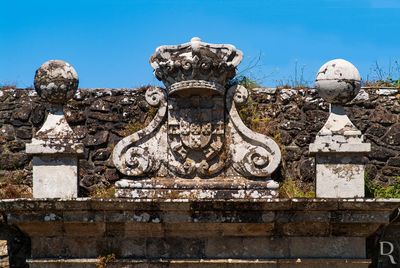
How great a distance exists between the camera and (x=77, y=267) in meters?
12.3

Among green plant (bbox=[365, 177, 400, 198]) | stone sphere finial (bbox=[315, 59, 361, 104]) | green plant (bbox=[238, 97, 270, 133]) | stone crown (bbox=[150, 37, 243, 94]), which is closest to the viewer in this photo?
stone sphere finial (bbox=[315, 59, 361, 104])

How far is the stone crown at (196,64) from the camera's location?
39.8 feet

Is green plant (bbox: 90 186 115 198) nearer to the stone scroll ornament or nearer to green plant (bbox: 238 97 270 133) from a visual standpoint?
the stone scroll ornament

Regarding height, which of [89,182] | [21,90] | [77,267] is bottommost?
[77,267]

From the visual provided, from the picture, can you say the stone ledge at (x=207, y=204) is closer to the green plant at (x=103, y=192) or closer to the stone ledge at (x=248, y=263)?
the stone ledge at (x=248, y=263)

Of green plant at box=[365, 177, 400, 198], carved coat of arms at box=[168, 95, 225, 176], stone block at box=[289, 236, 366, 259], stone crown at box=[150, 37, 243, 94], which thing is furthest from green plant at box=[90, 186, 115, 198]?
green plant at box=[365, 177, 400, 198]

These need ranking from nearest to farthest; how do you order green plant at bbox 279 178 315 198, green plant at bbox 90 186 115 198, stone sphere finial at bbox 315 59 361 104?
stone sphere finial at bbox 315 59 361 104 < green plant at bbox 279 178 315 198 < green plant at bbox 90 186 115 198

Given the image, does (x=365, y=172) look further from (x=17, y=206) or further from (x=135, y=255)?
(x=17, y=206)

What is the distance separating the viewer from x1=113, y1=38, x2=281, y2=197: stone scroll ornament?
12.2 meters

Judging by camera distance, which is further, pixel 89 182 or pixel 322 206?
→ pixel 89 182

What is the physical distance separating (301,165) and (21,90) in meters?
3.26

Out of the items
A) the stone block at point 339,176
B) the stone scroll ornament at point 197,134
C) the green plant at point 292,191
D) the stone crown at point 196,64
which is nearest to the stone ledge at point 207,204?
the stone block at point 339,176

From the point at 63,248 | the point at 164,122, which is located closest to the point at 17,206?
the point at 63,248

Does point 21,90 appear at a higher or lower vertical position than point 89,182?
higher
